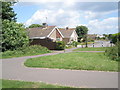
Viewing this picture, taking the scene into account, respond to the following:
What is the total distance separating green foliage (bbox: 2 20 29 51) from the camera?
17062 mm

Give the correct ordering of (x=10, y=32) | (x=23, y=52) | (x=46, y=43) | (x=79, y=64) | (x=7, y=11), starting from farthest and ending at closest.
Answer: (x=46, y=43)
(x=7, y=11)
(x=10, y=32)
(x=23, y=52)
(x=79, y=64)

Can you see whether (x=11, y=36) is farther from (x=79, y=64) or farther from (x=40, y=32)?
(x=79, y=64)

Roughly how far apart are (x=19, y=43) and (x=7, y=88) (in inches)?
560

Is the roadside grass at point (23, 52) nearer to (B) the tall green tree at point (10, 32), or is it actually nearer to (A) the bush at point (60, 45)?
(B) the tall green tree at point (10, 32)

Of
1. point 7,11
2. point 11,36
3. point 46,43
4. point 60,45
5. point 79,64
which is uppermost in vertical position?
point 7,11

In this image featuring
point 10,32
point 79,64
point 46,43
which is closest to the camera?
point 79,64

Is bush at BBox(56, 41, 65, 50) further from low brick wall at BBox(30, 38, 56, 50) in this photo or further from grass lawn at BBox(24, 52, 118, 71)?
grass lawn at BBox(24, 52, 118, 71)

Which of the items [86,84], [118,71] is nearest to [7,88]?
[86,84]

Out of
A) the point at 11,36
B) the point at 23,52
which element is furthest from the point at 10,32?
the point at 23,52

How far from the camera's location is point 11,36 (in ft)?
57.5

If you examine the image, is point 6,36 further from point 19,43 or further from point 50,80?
point 50,80

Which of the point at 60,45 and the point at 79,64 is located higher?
the point at 60,45

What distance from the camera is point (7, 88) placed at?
4938 mm

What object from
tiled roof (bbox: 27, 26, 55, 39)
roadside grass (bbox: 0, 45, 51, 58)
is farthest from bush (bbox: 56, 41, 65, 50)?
roadside grass (bbox: 0, 45, 51, 58)
